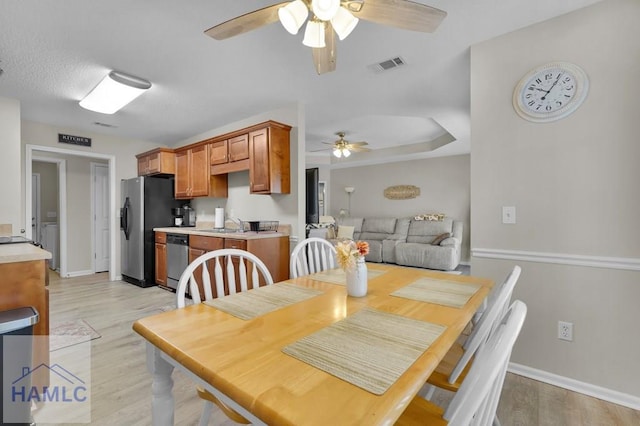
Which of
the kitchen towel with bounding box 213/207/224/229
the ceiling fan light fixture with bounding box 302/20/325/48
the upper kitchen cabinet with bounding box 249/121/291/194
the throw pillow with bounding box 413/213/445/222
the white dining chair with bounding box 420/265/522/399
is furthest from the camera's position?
the throw pillow with bounding box 413/213/445/222

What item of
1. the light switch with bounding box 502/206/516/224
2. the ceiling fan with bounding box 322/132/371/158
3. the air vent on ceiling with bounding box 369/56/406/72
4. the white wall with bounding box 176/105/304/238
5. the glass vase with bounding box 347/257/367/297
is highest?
the air vent on ceiling with bounding box 369/56/406/72

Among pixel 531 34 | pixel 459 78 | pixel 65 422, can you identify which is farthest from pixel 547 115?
pixel 65 422

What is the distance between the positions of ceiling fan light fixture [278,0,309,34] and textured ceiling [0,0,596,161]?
614mm

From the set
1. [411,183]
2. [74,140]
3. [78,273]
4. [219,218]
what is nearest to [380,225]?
[411,183]

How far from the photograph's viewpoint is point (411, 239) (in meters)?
6.31

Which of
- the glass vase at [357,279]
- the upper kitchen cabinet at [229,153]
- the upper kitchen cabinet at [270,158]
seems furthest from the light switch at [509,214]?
the upper kitchen cabinet at [229,153]

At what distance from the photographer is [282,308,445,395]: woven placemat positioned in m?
0.73

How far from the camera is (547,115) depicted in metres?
1.99

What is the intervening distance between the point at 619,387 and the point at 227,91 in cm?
385

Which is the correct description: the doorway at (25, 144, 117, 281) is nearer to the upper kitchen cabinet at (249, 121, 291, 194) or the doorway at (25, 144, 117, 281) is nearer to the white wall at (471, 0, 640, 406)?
the upper kitchen cabinet at (249, 121, 291, 194)

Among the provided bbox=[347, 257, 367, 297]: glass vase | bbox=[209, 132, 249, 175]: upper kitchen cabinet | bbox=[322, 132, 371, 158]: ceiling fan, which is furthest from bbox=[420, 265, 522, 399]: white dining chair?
bbox=[322, 132, 371, 158]: ceiling fan

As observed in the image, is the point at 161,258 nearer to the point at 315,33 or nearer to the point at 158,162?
the point at 158,162

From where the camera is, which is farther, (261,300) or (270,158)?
(270,158)

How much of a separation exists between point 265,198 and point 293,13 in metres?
2.77
